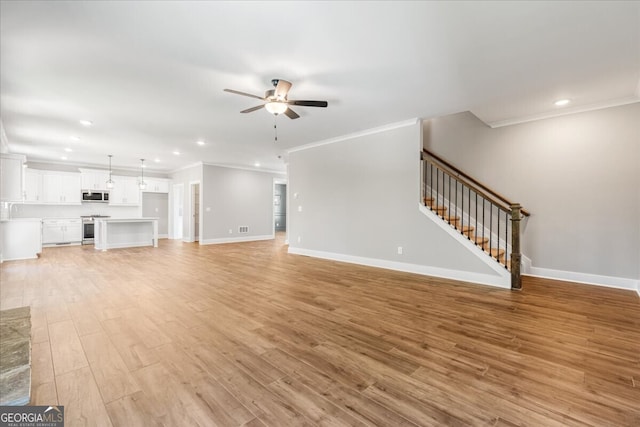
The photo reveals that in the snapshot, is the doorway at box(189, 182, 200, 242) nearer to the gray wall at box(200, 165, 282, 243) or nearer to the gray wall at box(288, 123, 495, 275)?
the gray wall at box(200, 165, 282, 243)

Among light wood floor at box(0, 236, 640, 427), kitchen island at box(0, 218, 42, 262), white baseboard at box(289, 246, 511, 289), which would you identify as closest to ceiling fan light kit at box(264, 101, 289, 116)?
light wood floor at box(0, 236, 640, 427)

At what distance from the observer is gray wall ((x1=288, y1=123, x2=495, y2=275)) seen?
15.8ft

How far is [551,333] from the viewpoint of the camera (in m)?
2.54

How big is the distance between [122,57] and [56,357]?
2.81 m

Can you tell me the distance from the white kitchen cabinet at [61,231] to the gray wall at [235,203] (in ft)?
13.2

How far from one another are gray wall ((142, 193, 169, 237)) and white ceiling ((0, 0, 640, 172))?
5.92 meters

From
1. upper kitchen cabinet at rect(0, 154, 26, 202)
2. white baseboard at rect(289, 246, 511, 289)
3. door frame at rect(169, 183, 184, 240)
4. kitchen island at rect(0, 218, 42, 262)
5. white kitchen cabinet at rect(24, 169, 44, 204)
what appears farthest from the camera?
door frame at rect(169, 183, 184, 240)

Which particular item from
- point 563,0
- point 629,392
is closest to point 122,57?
point 563,0

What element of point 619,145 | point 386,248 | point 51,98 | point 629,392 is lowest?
point 629,392

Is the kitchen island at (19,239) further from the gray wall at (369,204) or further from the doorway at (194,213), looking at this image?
the gray wall at (369,204)

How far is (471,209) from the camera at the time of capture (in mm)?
5293

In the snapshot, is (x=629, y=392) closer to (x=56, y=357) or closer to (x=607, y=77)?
(x=607, y=77)

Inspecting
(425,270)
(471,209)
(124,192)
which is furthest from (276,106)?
(124,192)

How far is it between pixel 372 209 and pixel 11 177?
7.22 metres
